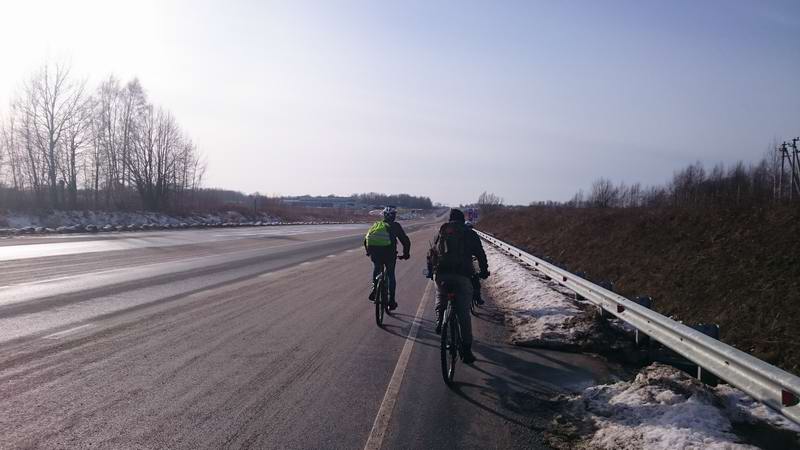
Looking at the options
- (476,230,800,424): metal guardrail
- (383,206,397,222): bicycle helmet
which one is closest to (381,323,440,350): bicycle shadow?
(383,206,397,222): bicycle helmet

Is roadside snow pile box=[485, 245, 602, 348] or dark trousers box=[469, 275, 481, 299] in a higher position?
dark trousers box=[469, 275, 481, 299]

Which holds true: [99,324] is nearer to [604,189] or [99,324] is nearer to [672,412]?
[672,412]

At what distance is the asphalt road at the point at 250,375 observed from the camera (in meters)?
4.87

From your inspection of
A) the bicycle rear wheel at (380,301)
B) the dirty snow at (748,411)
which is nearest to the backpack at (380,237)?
the bicycle rear wheel at (380,301)

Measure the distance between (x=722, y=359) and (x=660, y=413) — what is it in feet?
3.04

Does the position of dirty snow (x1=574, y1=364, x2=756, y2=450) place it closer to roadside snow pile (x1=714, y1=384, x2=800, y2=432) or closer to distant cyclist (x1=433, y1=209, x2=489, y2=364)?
roadside snow pile (x1=714, y1=384, x2=800, y2=432)

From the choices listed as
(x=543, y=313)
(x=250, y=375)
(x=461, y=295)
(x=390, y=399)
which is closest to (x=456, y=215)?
(x=461, y=295)

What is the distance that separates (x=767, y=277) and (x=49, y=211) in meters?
50.1

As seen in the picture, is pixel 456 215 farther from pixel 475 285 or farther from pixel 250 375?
pixel 250 375

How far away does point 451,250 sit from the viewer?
274 inches

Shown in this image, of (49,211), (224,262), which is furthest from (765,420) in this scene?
(49,211)

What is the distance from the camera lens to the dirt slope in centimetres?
972

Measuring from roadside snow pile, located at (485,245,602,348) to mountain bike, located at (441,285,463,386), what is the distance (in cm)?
242

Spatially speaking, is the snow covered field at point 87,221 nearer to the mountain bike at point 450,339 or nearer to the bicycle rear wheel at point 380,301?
the bicycle rear wheel at point 380,301
